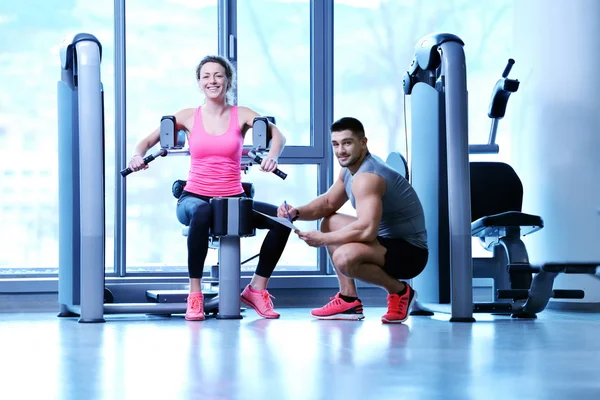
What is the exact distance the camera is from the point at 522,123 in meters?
4.89

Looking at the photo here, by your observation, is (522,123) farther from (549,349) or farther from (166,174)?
(549,349)

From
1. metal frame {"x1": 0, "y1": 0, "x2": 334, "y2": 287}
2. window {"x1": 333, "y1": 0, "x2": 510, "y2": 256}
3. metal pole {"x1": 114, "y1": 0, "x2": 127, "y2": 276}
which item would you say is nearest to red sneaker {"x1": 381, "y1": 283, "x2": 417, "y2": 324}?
metal frame {"x1": 0, "y1": 0, "x2": 334, "y2": 287}

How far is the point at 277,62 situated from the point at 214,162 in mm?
1389

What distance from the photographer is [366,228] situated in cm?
351

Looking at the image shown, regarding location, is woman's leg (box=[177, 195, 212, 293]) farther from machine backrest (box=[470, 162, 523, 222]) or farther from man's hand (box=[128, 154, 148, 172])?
machine backrest (box=[470, 162, 523, 222])

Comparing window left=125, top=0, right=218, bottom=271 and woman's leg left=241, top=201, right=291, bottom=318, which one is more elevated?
window left=125, top=0, right=218, bottom=271

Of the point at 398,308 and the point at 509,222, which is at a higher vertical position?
the point at 509,222

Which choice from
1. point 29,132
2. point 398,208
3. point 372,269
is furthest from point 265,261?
point 29,132

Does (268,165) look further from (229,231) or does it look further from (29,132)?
(29,132)

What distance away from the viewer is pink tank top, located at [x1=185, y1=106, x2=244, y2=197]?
3957 millimetres

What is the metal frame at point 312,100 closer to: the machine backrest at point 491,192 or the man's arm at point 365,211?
the machine backrest at point 491,192

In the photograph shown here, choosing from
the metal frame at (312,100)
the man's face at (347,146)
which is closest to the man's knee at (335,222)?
the man's face at (347,146)

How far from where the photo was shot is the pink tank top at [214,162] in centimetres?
396

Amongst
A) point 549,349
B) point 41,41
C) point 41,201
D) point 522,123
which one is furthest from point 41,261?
point 549,349
